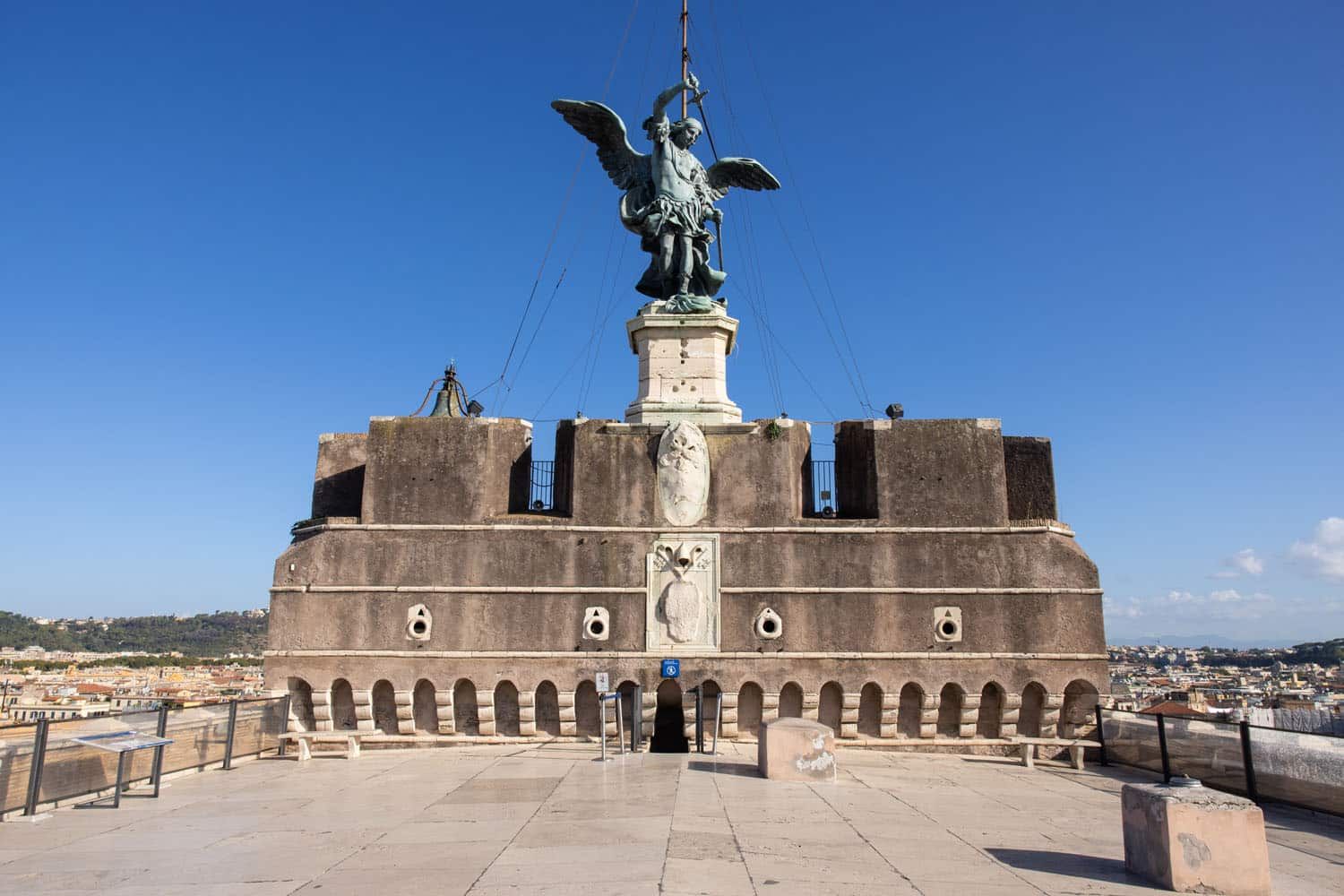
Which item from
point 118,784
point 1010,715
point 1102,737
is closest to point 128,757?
point 118,784

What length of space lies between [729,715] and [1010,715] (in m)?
5.39

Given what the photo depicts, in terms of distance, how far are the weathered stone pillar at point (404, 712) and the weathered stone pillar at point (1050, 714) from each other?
39.6 feet

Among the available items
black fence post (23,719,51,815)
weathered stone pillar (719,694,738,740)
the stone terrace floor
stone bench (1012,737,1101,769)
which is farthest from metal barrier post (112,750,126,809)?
stone bench (1012,737,1101,769)

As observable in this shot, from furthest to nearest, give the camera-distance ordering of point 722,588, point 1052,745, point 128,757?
point 722,588 < point 1052,745 < point 128,757

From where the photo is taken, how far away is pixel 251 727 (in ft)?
52.4

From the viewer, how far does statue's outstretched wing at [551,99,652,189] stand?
789 inches

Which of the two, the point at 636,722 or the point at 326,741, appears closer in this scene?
the point at 636,722

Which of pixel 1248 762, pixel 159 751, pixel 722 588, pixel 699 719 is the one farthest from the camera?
pixel 722 588

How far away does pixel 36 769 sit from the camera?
35.4 feet

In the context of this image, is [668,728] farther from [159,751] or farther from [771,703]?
[159,751]

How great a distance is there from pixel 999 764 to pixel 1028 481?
601 centimetres

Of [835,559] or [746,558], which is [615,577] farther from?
[835,559]

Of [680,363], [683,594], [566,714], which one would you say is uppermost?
[680,363]

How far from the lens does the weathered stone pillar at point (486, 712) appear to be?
17078 mm
